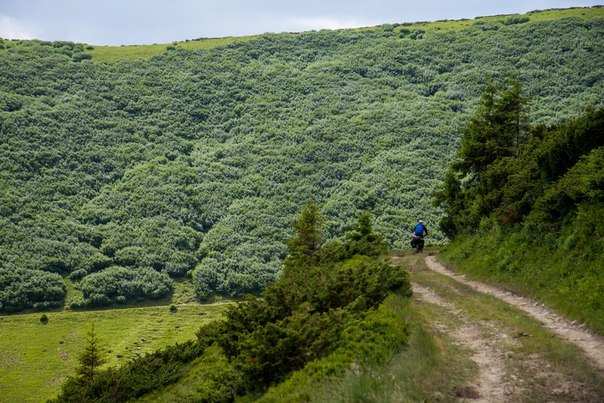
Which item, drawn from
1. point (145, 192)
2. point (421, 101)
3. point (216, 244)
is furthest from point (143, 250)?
point (421, 101)

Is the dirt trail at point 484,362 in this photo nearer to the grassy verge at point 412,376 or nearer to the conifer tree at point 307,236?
the grassy verge at point 412,376

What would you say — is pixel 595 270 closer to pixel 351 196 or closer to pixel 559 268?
pixel 559 268

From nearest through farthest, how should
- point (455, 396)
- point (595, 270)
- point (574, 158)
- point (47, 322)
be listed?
point (455, 396)
point (595, 270)
point (574, 158)
point (47, 322)

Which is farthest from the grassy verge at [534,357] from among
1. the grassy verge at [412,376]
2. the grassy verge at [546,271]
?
the grassy verge at [546,271]

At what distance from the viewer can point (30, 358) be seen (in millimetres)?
83125

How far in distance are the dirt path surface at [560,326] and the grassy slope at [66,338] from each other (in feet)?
191

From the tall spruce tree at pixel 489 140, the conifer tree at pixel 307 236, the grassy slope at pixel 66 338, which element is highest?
the tall spruce tree at pixel 489 140

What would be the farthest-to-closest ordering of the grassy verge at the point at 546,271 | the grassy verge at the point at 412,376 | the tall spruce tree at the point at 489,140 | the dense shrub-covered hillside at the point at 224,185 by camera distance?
1. the dense shrub-covered hillside at the point at 224,185
2. the tall spruce tree at the point at 489,140
3. the grassy verge at the point at 546,271
4. the grassy verge at the point at 412,376

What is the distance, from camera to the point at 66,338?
9231 cm

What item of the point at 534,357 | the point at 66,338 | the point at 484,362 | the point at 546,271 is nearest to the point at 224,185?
the point at 66,338

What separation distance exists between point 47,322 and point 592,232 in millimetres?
104583

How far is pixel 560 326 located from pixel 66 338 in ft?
310

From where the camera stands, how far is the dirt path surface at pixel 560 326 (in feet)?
36.3

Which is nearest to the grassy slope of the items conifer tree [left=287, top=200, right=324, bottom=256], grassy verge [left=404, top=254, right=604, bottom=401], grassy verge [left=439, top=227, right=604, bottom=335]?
conifer tree [left=287, top=200, right=324, bottom=256]
